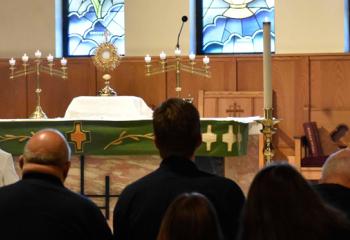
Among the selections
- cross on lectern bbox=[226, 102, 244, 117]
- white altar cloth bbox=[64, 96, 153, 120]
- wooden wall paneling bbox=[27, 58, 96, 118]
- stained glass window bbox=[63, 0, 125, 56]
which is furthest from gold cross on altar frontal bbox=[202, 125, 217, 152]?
stained glass window bbox=[63, 0, 125, 56]

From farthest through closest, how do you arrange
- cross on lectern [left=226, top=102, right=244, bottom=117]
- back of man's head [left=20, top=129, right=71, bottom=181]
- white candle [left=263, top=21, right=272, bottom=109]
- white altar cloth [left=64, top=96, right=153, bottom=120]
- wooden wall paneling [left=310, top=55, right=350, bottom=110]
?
wooden wall paneling [left=310, top=55, right=350, bottom=110], cross on lectern [left=226, top=102, right=244, bottom=117], white altar cloth [left=64, top=96, right=153, bottom=120], white candle [left=263, top=21, right=272, bottom=109], back of man's head [left=20, top=129, right=71, bottom=181]

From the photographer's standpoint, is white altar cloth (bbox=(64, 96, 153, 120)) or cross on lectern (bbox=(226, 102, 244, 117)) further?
cross on lectern (bbox=(226, 102, 244, 117))

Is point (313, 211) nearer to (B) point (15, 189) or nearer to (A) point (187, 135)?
(A) point (187, 135)

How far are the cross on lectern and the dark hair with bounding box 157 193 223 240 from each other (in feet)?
25.9

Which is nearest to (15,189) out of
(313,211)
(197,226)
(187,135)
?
(187,135)

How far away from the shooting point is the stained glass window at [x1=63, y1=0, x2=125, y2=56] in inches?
461

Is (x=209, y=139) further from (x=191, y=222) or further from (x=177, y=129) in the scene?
(x=191, y=222)

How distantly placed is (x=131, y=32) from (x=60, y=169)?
8.32 metres

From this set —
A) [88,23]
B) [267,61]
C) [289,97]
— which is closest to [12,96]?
[88,23]

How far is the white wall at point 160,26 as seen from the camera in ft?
35.2

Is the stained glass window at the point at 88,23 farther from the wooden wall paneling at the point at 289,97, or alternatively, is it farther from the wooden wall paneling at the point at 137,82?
the wooden wall paneling at the point at 289,97

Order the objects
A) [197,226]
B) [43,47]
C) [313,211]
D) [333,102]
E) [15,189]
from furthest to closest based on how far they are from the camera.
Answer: [43,47] < [333,102] < [15,189] < [313,211] < [197,226]

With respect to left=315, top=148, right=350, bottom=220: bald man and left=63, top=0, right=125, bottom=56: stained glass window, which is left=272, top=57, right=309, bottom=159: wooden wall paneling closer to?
left=63, top=0, right=125, bottom=56: stained glass window

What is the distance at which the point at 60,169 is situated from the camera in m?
2.95
